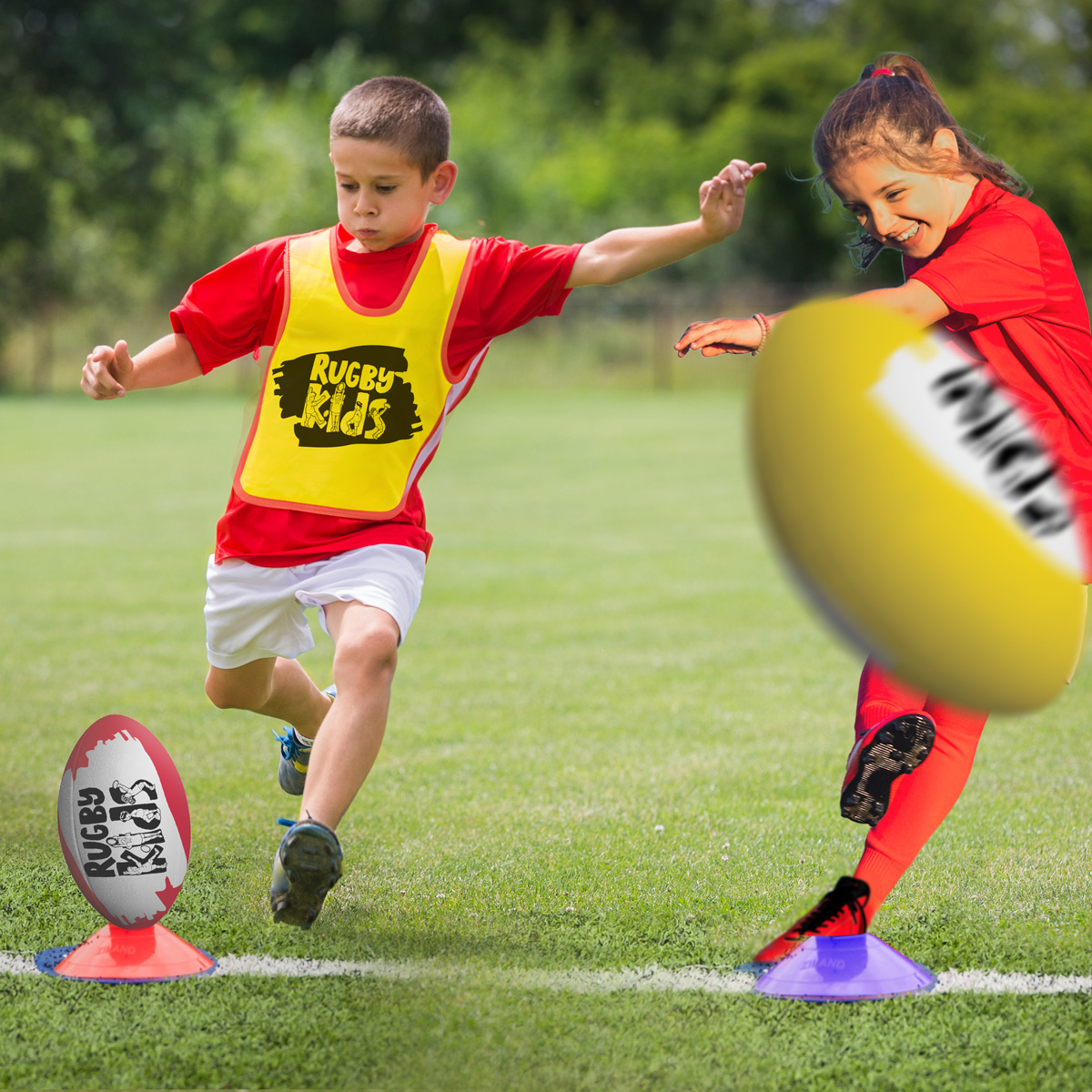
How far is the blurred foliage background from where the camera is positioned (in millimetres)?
30797

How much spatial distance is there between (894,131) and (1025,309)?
1.57 ft

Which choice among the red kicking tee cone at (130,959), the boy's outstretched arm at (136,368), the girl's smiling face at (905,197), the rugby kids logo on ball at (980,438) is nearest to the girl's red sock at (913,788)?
the rugby kids logo on ball at (980,438)

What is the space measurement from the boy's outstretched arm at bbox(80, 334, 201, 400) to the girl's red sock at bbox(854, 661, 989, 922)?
1.83 m

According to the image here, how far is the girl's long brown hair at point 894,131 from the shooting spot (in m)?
3.05

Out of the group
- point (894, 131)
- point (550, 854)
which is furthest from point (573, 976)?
point (894, 131)

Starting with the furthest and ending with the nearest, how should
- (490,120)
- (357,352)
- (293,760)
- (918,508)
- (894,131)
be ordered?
(490,120) < (293,760) < (357,352) < (894,131) < (918,508)

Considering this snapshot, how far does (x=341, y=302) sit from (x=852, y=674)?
157 inches

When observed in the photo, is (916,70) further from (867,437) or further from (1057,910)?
(1057,910)

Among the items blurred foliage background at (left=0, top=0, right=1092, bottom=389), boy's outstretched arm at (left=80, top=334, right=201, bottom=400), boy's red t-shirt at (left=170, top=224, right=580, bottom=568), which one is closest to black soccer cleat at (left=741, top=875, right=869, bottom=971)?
boy's red t-shirt at (left=170, top=224, right=580, bottom=568)

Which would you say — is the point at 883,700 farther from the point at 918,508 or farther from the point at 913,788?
the point at 918,508

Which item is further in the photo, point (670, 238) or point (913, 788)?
point (670, 238)

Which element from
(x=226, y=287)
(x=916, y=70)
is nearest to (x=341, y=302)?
(x=226, y=287)

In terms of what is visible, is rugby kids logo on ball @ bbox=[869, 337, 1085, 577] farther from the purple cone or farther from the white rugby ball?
the white rugby ball

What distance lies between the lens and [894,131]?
3.05 m
